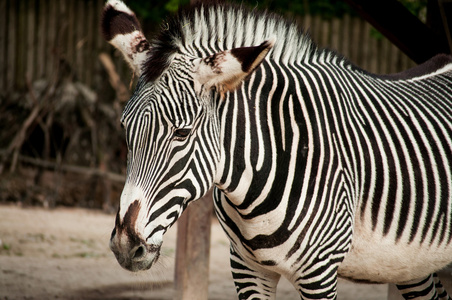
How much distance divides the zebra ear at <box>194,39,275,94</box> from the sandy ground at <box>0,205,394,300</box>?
224 cm

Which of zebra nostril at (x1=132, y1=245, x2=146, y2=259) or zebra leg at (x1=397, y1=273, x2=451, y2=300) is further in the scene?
zebra leg at (x1=397, y1=273, x2=451, y2=300)

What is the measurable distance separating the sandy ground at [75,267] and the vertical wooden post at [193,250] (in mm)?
172

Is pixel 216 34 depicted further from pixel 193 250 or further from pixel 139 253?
pixel 193 250

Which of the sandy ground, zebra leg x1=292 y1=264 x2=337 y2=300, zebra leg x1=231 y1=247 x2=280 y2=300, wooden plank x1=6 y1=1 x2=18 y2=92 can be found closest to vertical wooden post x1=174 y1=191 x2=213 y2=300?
the sandy ground

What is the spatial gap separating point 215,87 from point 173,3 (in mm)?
6320

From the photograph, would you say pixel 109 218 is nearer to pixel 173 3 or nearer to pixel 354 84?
pixel 173 3

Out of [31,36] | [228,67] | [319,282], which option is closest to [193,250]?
[319,282]

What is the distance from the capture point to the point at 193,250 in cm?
472

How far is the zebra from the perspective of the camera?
2.41 metres

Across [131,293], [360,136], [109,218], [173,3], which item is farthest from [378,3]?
[109,218]

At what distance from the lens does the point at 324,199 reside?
269cm

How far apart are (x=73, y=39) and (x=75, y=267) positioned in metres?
5.52

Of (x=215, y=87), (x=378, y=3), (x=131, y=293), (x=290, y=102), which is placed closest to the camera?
(x=215, y=87)

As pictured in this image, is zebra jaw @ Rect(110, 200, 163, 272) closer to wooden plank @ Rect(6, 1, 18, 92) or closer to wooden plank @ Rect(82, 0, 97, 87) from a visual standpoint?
wooden plank @ Rect(82, 0, 97, 87)
